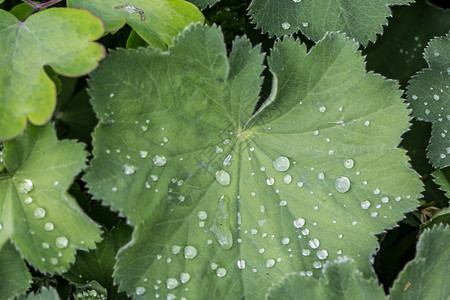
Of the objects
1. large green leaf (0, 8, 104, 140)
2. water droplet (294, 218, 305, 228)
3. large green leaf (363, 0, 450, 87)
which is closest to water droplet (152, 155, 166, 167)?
large green leaf (0, 8, 104, 140)

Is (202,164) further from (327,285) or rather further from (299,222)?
(327,285)

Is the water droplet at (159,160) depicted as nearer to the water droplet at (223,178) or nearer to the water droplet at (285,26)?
the water droplet at (223,178)

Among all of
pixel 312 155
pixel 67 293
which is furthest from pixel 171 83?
pixel 67 293

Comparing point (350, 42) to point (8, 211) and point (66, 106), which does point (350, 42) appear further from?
point (66, 106)

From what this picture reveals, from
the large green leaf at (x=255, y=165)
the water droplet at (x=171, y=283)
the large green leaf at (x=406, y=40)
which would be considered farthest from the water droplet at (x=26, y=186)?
the large green leaf at (x=406, y=40)

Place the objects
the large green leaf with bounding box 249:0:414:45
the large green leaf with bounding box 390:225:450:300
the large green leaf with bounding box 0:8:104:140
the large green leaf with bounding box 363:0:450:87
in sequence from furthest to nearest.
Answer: the large green leaf with bounding box 363:0:450:87 < the large green leaf with bounding box 249:0:414:45 < the large green leaf with bounding box 390:225:450:300 < the large green leaf with bounding box 0:8:104:140

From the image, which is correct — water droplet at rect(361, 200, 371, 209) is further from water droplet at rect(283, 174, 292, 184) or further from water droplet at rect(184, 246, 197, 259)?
water droplet at rect(184, 246, 197, 259)
